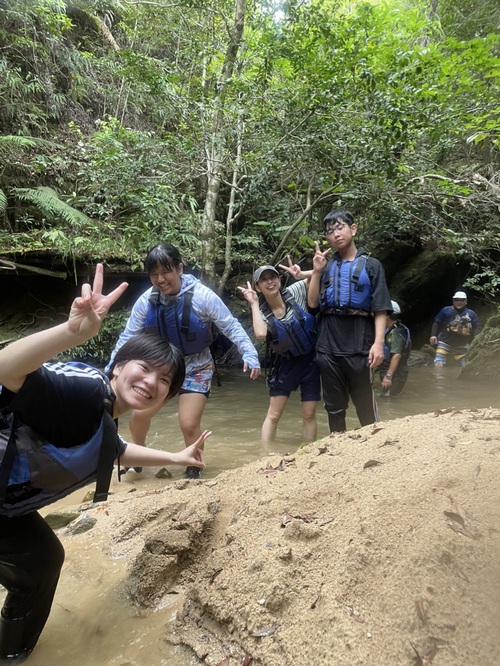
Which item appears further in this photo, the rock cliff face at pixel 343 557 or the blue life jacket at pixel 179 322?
the blue life jacket at pixel 179 322

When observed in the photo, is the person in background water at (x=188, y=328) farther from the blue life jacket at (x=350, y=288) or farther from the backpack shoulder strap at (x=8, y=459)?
the backpack shoulder strap at (x=8, y=459)

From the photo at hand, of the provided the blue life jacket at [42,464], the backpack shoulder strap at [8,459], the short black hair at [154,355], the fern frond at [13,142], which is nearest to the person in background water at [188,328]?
the short black hair at [154,355]

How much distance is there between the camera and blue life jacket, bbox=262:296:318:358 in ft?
14.1

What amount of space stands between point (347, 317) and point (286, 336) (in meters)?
0.65

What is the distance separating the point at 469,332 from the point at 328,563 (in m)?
11.1

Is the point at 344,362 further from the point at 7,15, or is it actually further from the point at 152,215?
the point at 7,15

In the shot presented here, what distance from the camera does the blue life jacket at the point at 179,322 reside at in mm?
3836

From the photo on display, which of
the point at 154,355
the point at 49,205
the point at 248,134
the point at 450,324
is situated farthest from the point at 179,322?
the point at 450,324

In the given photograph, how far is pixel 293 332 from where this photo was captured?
14.3 ft

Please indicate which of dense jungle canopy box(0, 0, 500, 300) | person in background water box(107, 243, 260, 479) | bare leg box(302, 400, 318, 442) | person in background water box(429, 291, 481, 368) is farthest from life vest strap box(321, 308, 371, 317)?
person in background water box(429, 291, 481, 368)

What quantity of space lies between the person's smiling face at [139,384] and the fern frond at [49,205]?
666cm

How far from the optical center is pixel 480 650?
1.21 metres

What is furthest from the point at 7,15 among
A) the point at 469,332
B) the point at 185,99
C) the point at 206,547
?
the point at 469,332

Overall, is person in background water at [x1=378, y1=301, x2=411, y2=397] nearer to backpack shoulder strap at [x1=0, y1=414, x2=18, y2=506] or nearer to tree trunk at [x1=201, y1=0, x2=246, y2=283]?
tree trunk at [x1=201, y1=0, x2=246, y2=283]
